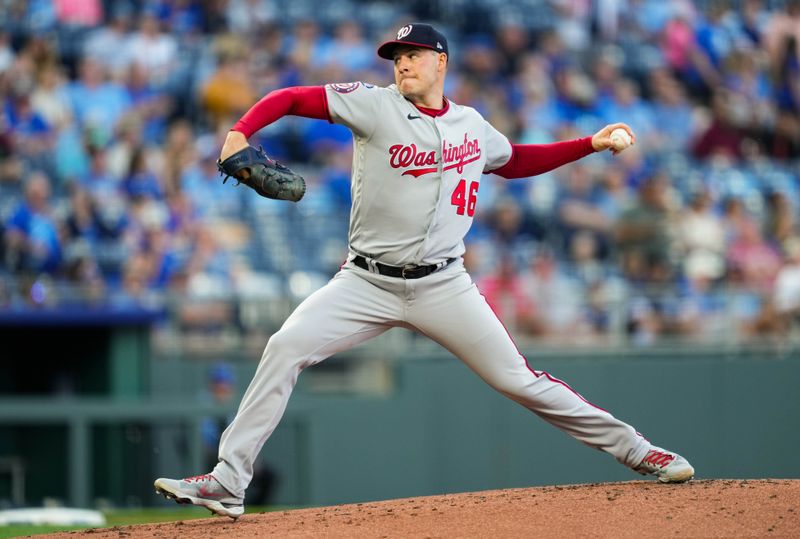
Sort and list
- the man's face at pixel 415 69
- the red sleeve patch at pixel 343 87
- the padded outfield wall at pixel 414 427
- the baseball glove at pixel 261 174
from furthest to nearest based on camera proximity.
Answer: the padded outfield wall at pixel 414 427
the man's face at pixel 415 69
the red sleeve patch at pixel 343 87
the baseball glove at pixel 261 174

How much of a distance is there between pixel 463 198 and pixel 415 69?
20.7 inches

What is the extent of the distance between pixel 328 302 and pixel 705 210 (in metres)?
6.75

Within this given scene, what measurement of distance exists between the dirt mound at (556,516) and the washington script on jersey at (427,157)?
4.24ft

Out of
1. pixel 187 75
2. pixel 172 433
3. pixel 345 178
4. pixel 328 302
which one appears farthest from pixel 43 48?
pixel 328 302

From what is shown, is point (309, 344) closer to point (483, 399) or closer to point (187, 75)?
point (483, 399)

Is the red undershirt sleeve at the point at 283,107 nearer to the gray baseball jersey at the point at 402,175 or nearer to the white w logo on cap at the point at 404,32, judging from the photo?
the gray baseball jersey at the point at 402,175

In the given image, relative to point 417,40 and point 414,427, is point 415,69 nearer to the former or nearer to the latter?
point 417,40

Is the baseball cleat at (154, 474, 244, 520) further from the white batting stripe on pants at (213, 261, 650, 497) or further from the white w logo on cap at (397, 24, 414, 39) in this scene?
the white w logo on cap at (397, 24, 414, 39)

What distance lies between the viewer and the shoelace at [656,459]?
17.7 feet

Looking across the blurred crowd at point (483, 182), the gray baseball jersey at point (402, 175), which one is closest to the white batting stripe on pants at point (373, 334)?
the gray baseball jersey at point (402, 175)

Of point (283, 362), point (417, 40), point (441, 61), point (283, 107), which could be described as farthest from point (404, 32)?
point (283, 362)

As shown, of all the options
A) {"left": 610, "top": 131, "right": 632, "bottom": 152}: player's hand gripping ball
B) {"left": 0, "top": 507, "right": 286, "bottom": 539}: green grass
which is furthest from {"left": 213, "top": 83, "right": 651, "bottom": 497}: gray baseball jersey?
{"left": 0, "top": 507, "right": 286, "bottom": 539}: green grass

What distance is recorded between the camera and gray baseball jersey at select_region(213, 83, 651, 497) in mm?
5020

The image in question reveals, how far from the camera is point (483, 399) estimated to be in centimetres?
1007
